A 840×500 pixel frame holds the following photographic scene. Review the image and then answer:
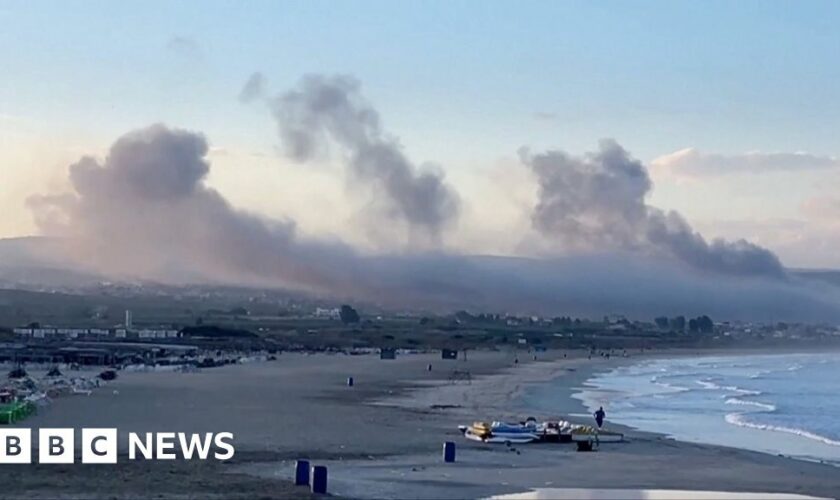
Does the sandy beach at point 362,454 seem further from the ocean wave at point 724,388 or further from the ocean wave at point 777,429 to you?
the ocean wave at point 724,388

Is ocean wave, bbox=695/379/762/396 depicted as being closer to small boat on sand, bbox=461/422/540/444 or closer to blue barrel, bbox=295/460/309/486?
small boat on sand, bbox=461/422/540/444

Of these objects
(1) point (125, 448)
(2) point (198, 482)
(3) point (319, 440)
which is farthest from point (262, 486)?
(3) point (319, 440)

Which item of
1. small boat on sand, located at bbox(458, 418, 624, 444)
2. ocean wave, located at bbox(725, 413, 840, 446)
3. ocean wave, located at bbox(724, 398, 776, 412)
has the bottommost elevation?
ocean wave, located at bbox(725, 413, 840, 446)

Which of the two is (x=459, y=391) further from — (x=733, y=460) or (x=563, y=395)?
(x=733, y=460)

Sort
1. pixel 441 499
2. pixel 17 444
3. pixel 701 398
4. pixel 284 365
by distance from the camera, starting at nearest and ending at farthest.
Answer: pixel 441 499, pixel 17 444, pixel 701 398, pixel 284 365

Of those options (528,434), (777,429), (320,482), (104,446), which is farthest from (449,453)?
(777,429)

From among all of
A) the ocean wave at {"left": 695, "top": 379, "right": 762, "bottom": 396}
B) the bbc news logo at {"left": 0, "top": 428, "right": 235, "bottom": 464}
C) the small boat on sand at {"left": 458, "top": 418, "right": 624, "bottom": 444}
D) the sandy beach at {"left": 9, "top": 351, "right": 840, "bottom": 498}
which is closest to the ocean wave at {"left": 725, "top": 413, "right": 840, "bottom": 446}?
the sandy beach at {"left": 9, "top": 351, "right": 840, "bottom": 498}
